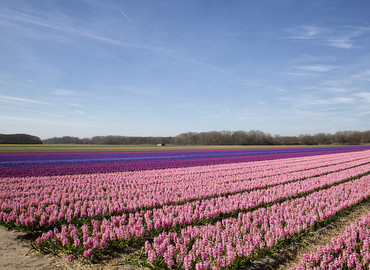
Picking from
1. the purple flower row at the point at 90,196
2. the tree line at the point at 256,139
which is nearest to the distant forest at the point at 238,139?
the tree line at the point at 256,139

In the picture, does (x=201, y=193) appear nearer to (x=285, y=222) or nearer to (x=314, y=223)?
(x=285, y=222)

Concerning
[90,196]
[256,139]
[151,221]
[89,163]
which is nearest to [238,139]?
[256,139]

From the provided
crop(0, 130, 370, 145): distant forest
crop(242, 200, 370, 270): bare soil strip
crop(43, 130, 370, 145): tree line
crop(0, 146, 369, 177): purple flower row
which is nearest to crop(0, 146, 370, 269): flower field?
crop(242, 200, 370, 270): bare soil strip

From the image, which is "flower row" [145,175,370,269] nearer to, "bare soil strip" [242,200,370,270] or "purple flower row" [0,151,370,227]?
"bare soil strip" [242,200,370,270]

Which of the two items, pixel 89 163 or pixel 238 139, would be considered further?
pixel 238 139

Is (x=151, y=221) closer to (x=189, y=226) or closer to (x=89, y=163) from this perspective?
(x=189, y=226)

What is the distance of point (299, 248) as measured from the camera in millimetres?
5500

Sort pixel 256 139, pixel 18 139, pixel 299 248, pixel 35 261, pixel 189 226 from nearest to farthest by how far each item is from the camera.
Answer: pixel 35 261 < pixel 299 248 < pixel 189 226 < pixel 18 139 < pixel 256 139

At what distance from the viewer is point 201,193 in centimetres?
976

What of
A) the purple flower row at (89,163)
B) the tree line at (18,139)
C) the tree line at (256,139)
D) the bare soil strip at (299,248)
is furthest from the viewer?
the tree line at (256,139)

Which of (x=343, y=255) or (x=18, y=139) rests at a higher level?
(x=18, y=139)

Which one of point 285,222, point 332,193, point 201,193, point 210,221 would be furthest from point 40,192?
point 332,193

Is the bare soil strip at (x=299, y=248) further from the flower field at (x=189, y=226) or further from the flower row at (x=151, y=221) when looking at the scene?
the flower row at (x=151, y=221)

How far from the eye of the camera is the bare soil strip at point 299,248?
15.6ft
